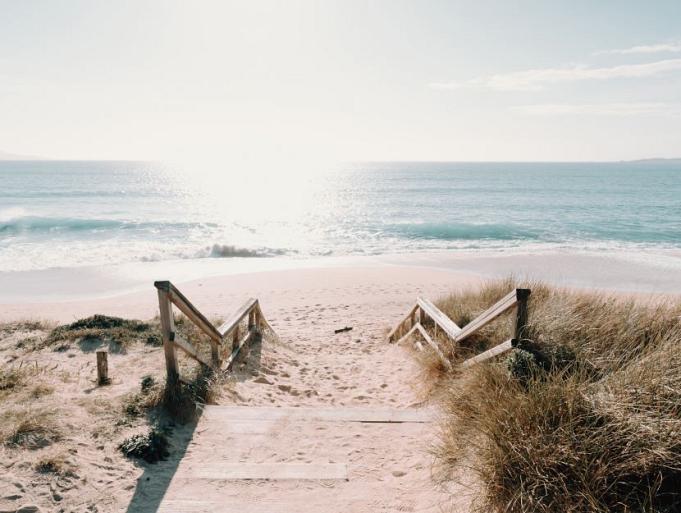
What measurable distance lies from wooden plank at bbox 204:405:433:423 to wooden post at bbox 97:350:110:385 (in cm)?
145

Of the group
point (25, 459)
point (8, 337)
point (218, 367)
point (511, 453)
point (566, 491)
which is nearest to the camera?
point (566, 491)

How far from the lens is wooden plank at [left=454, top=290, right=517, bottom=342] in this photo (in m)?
4.70

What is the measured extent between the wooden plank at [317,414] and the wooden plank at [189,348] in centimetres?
73

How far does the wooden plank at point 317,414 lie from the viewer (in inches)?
188

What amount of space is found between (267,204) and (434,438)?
2094 inches

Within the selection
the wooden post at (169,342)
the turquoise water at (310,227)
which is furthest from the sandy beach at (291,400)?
the turquoise water at (310,227)

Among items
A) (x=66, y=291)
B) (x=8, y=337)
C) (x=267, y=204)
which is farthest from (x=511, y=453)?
(x=267, y=204)

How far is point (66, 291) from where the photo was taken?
53.1ft

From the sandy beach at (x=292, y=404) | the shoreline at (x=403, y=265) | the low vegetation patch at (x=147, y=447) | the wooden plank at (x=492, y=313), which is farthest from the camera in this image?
the shoreline at (x=403, y=265)

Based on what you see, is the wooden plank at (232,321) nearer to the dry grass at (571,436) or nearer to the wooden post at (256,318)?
the wooden post at (256,318)

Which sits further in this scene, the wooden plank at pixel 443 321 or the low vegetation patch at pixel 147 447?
the wooden plank at pixel 443 321

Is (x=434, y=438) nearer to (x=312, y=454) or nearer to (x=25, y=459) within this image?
(x=312, y=454)

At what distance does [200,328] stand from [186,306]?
704 millimetres

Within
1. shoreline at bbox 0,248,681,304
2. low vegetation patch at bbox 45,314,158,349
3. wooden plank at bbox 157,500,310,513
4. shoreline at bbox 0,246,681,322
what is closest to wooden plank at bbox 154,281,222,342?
low vegetation patch at bbox 45,314,158,349
